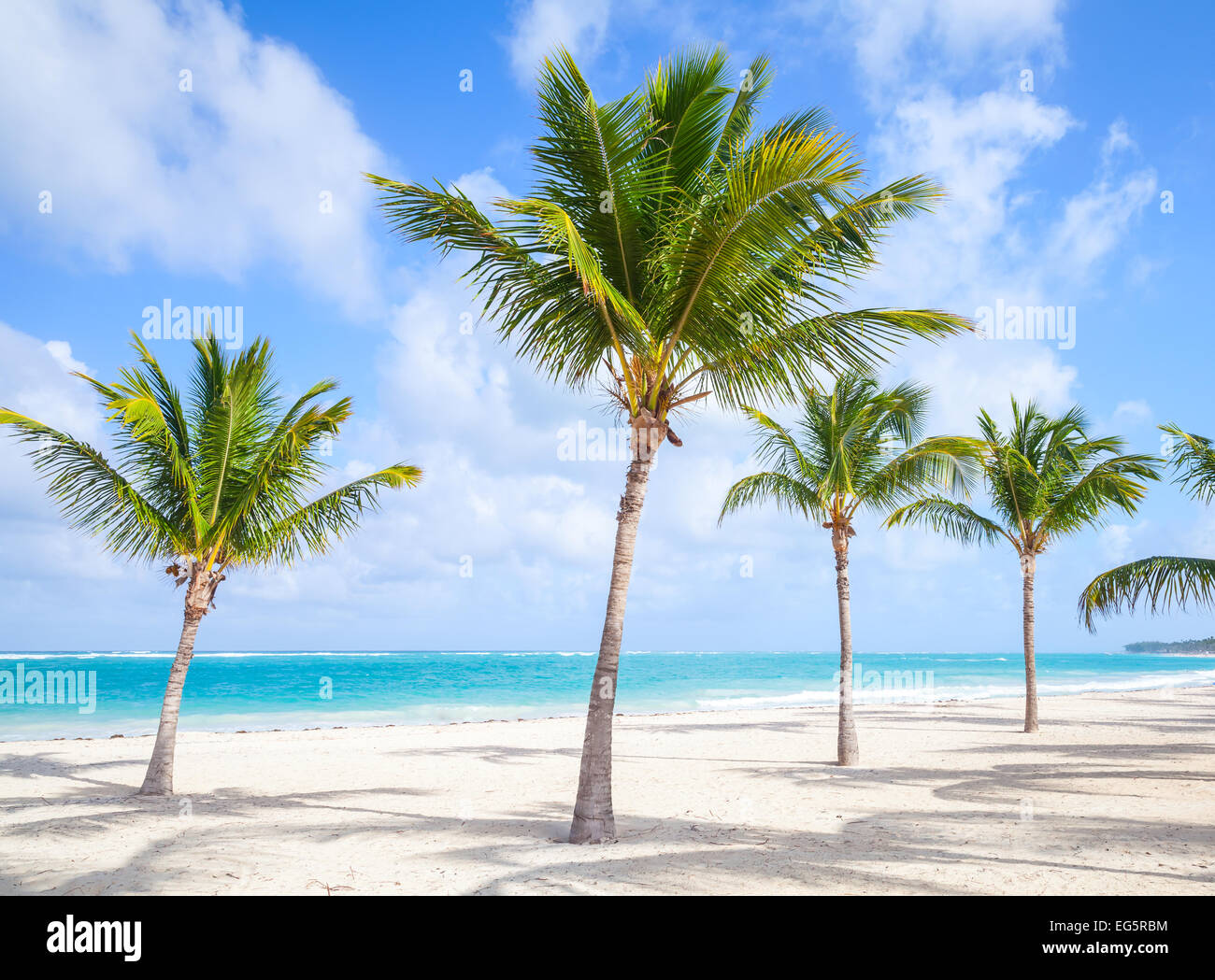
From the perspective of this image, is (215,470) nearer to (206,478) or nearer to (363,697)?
(206,478)

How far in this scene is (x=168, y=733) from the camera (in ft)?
31.6

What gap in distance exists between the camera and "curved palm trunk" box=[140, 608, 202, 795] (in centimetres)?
951

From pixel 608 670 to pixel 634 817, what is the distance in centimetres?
211

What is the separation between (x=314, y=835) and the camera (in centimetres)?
691

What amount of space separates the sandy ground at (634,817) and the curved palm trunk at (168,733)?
34cm

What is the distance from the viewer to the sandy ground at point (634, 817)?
5.45 metres

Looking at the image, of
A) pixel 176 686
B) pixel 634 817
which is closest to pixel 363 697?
pixel 176 686

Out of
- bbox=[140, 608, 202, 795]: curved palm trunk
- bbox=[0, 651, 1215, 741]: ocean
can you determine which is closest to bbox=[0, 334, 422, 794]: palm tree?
bbox=[140, 608, 202, 795]: curved palm trunk

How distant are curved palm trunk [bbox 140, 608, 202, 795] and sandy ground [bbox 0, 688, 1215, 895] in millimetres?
340

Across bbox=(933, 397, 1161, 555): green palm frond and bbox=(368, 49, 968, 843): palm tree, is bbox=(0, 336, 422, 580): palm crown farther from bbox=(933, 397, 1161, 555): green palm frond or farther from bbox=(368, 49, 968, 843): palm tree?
bbox=(933, 397, 1161, 555): green palm frond
